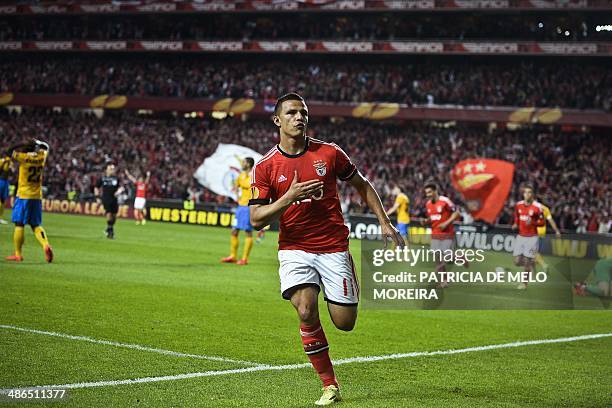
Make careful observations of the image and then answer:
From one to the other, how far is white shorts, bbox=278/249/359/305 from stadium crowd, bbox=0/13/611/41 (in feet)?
143

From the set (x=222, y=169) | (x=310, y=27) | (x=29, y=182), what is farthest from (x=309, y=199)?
(x=310, y=27)

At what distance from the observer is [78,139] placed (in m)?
56.7

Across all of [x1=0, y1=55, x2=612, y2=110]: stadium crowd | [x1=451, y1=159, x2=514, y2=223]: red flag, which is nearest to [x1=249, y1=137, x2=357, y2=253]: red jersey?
[x1=451, y1=159, x2=514, y2=223]: red flag

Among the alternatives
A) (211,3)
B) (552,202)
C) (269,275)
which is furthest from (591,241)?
(211,3)

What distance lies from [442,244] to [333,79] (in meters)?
38.4

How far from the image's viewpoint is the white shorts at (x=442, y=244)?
1557cm

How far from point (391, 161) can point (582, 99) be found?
10.00 m

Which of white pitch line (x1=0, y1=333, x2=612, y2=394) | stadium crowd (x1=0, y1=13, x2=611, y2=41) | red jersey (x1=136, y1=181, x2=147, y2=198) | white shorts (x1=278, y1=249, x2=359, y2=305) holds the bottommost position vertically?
white pitch line (x1=0, y1=333, x2=612, y2=394)

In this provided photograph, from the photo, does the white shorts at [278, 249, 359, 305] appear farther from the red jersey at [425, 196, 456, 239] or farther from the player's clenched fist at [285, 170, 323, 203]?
the red jersey at [425, 196, 456, 239]

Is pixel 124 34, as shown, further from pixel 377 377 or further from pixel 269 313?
pixel 377 377

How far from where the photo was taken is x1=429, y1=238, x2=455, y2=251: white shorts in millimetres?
15575

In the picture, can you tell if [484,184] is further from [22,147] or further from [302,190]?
[302,190]

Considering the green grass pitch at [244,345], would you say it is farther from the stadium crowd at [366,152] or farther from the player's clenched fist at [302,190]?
the stadium crowd at [366,152]

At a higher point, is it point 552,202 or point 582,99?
point 582,99
